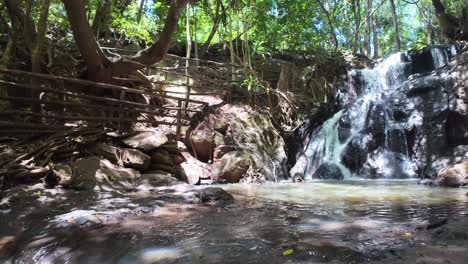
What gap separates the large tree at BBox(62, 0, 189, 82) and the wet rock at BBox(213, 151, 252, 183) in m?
2.63

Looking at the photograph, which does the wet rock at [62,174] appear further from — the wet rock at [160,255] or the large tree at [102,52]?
the wet rock at [160,255]

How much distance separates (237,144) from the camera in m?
9.27

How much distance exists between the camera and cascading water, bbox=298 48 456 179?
9.88 meters

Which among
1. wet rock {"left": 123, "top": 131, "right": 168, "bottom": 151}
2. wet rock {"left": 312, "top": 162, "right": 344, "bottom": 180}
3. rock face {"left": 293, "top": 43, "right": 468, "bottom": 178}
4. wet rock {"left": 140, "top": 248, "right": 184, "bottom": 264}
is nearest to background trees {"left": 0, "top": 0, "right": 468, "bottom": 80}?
wet rock {"left": 123, "top": 131, "right": 168, "bottom": 151}

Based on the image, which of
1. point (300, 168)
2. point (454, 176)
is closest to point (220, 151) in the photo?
point (300, 168)

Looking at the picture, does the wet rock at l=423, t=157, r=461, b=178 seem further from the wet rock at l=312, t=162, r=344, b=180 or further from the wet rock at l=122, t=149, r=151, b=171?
the wet rock at l=122, t=149, r=151, b=171

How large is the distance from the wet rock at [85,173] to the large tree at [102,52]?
8.30ft

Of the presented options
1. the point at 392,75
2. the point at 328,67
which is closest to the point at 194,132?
the point at 328,67

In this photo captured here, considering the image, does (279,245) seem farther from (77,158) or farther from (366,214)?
(77,158)

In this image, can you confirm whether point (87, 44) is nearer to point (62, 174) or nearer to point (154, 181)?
point (62, 174)

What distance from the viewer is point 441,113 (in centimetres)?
979

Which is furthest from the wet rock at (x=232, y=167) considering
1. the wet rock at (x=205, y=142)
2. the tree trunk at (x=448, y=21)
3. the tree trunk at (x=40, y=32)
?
the tree trunk at (x=448, y=21)

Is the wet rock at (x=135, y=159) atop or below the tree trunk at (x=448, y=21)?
below

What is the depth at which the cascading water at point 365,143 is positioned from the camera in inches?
389
